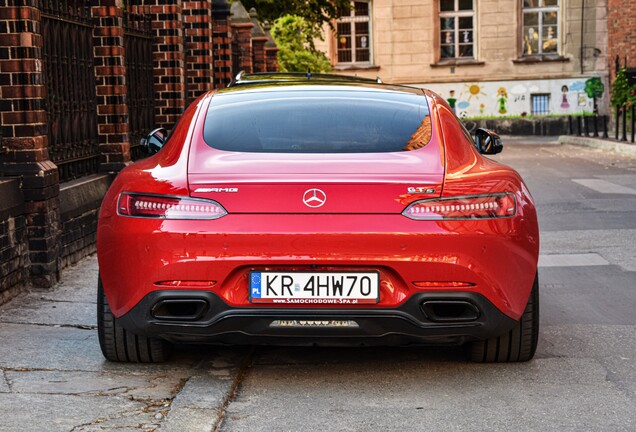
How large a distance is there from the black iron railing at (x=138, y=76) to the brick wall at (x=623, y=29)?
27049 mm

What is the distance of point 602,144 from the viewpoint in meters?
29.0

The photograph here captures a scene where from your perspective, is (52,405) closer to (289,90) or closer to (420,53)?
(289,90)

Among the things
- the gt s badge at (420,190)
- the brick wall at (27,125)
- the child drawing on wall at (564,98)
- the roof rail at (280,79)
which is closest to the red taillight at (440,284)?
the gt s badge at (420,190)

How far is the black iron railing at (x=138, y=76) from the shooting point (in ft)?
41.5

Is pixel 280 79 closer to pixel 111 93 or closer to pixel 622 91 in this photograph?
pixel 111 93

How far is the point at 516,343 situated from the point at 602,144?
24031mm

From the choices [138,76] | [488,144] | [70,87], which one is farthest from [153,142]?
[138,76]

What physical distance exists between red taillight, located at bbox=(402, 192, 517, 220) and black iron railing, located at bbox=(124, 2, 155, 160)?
7.34m

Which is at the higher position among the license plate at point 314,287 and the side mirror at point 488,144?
the side mirror at point 488,144

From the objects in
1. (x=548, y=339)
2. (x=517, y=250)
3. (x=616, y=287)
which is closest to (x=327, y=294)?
(x=517, y=250)

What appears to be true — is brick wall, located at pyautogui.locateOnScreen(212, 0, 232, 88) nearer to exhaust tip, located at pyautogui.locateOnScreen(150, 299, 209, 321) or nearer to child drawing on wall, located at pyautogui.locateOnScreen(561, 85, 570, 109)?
exhaust tip, located at pyautogui.locateOnScreen(150, 299, 209, 321)

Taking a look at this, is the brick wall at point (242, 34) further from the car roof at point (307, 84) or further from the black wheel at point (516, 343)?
the black wheel at point (516, 343)

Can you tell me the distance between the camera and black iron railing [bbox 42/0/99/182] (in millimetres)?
9445

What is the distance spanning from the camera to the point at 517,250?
5.52m
